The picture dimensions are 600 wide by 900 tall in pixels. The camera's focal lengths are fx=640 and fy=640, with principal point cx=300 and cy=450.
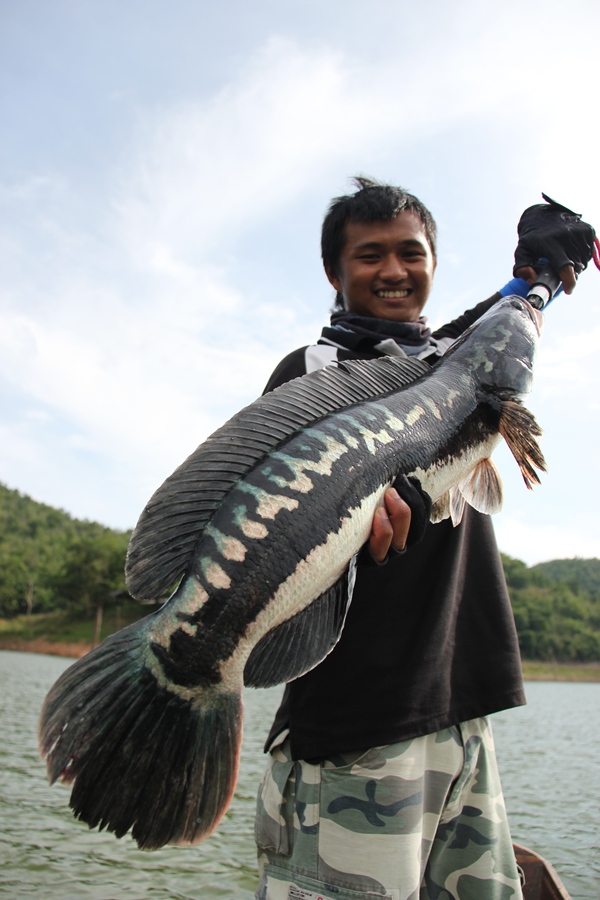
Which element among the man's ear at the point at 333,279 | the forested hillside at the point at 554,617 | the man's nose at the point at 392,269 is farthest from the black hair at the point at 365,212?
the forested hillside at the point at 554,617

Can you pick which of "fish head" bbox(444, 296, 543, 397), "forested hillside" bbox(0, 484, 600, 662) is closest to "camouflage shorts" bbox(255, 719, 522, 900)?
"fish head" bbox(444, 296, 543, 397)

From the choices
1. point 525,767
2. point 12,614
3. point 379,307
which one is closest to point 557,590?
point 12,614

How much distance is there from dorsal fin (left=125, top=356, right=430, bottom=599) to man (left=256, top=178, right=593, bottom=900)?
1.36ft

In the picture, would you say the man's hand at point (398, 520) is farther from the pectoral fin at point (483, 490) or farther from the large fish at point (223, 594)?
the pectoral fin at point (483, 490)

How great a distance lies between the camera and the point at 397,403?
2.36 meters

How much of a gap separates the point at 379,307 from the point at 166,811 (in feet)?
7.92

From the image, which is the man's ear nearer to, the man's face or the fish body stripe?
the man's face

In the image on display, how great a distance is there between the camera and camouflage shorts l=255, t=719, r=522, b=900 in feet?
7.25

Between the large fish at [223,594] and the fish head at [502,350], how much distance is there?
0.55 meters

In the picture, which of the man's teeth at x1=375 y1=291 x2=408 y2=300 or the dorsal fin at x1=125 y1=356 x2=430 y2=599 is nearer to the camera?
the dorsal fin at x1=125 y1=356 x2=430 y2=599

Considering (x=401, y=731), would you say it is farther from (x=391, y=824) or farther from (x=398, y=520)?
(x=398, y=520)

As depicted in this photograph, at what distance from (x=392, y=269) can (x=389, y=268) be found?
0.02 metres

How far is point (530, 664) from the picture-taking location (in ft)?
244

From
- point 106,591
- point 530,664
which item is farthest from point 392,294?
point 530,664
